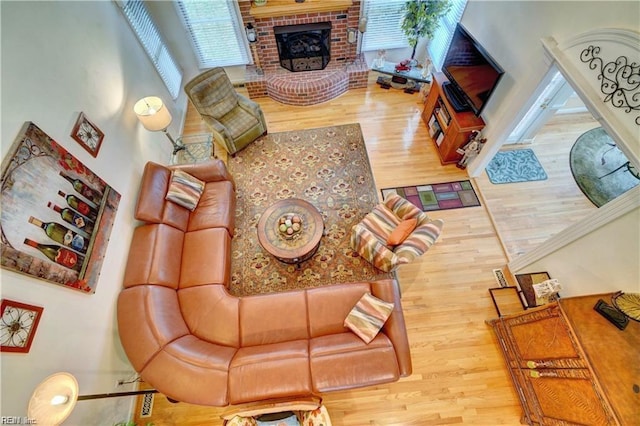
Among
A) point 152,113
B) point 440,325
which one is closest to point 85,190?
point 152,113

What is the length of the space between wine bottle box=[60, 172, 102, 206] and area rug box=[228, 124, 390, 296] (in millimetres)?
1533

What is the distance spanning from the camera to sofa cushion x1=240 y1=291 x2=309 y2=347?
2787 mm

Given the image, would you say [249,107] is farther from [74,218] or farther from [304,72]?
[74,218]

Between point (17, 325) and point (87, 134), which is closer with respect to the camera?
point (17, 325)

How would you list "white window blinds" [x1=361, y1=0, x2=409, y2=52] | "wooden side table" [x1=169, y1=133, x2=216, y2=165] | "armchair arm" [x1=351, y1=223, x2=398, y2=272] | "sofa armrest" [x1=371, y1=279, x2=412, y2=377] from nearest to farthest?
"sofa armrest" [x1=371, y1=279, x2=412, y2=377] < "armchair arm" [x1=351, y1=223, x2=398, y2=272] < "wooden side table" [x1=169, y1=133, x2=216, y2=165] < "white window blinds" [x1=361, y1=0, x2=409, y2=52]

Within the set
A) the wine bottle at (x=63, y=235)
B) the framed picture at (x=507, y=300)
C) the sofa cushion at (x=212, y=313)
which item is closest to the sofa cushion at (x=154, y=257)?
the sofa cushion at (x=212, y=313)

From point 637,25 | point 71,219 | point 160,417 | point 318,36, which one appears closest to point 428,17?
point 318,36

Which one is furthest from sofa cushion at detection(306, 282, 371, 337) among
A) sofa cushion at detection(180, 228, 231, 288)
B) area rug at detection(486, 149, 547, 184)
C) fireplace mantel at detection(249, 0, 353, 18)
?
fireplace mantel at detection(249, 0, 353, 18)

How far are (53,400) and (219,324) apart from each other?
4.39 feet

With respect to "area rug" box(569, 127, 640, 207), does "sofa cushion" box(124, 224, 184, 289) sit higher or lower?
lower

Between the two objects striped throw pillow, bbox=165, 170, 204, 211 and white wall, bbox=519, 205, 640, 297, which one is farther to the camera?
striped throw pillow, bbox=165, 170, 204, 211

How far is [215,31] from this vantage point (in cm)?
473

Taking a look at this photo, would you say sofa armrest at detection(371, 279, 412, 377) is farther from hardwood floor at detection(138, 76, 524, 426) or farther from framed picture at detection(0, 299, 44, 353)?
framed picture at detection(0, 299, 44, 353)

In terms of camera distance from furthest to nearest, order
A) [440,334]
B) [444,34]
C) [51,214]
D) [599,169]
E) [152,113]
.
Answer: [444,34] → [599,169] → [152,113] → [440,334] → [51,214]
